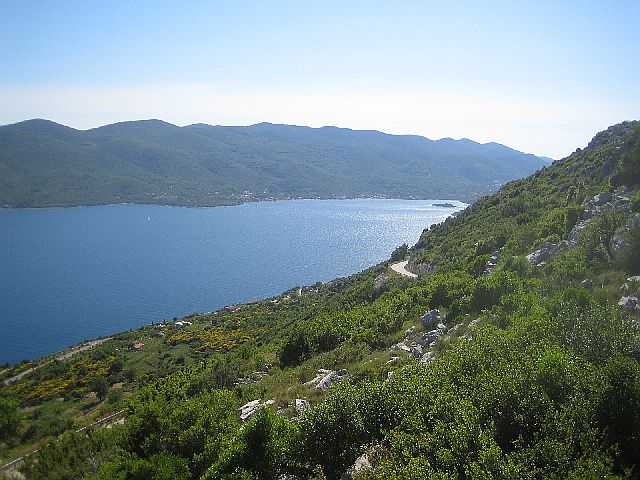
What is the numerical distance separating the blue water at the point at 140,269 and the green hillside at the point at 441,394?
60091 millimetres

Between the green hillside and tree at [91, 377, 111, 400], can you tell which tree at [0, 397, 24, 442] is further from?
tree at [91, 377, 111, 400]

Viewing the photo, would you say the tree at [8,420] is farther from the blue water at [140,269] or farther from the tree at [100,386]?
the blue water at [140,269]

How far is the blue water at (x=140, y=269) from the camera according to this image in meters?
92.9

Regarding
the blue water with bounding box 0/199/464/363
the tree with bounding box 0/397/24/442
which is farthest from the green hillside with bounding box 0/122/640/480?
the blue water with bounding box 0/199/464/363

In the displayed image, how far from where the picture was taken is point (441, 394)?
1309 cm

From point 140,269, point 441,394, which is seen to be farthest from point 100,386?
point 140,269

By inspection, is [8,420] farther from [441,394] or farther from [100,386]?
[441,394]

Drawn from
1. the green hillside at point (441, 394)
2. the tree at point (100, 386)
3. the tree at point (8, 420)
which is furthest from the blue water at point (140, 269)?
the green hillside at point (441, 394)

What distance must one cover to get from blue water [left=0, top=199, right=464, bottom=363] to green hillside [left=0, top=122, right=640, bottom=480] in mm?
60091

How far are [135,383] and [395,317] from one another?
34690mm

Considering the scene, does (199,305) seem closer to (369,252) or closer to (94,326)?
(94,326)

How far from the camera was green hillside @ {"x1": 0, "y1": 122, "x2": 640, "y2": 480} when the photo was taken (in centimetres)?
1112

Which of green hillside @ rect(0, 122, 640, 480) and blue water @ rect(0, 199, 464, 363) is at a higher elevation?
green hillside @ rect(0, 122, 640, 480)

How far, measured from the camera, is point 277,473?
13539 mm
